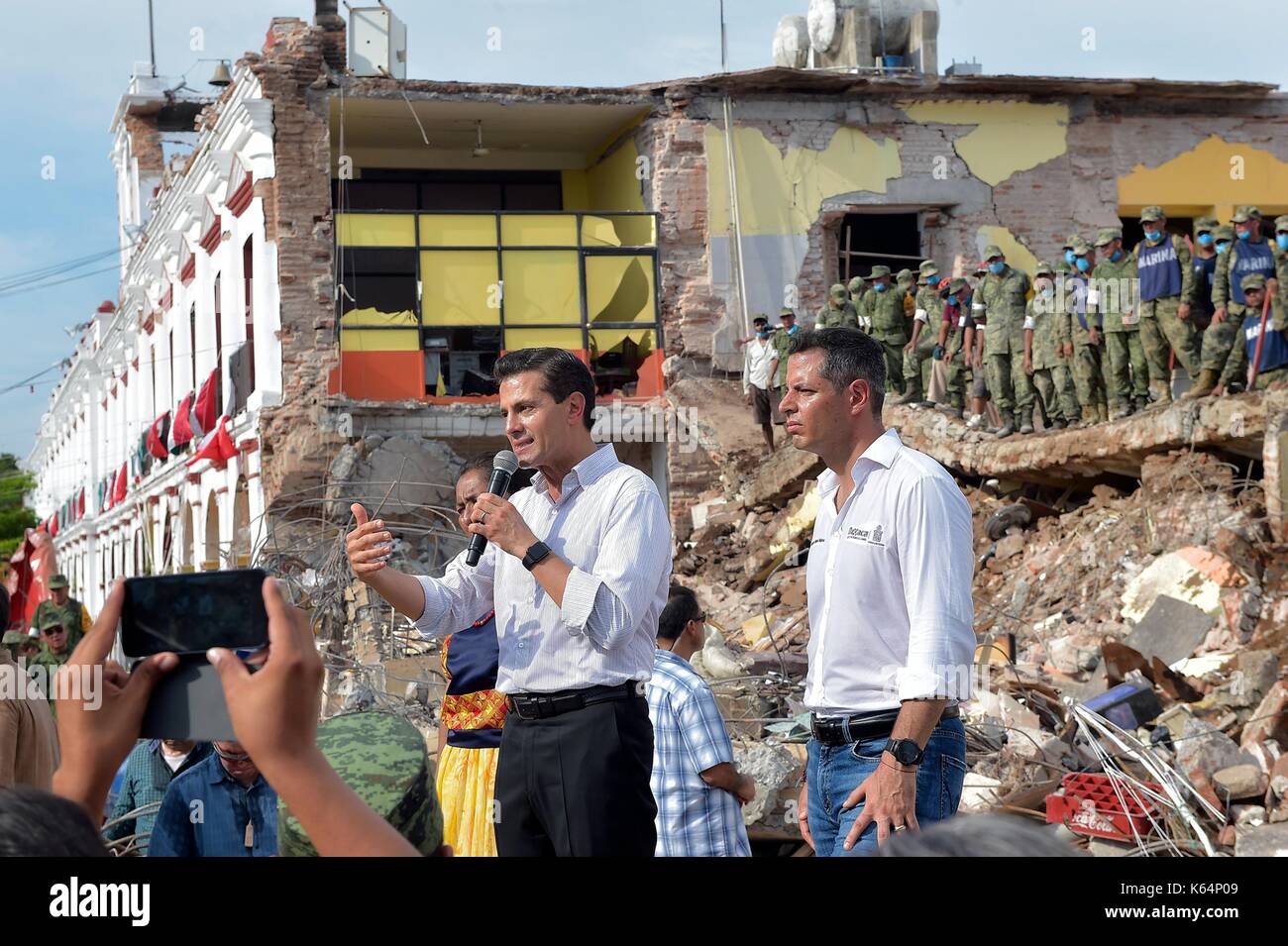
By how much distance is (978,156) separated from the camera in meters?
22.0

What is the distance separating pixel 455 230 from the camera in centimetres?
2038


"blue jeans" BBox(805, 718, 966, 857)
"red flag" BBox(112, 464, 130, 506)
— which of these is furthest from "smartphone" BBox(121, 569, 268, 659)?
"red flag" BBox(112, 464, 130, 506)

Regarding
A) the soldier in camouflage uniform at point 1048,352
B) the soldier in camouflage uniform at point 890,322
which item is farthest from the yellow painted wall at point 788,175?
the soldier in camouflage uniform at point 1048,352

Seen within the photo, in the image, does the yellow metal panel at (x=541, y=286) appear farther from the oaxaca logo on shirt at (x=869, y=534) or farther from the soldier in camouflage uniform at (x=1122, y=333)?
the oaxaca logo on shirt at (x=869, y=534)

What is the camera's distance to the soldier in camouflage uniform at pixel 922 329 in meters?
17.3

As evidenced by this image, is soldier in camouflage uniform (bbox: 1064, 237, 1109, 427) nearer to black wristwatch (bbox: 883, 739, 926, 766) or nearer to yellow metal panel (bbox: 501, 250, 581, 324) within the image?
yellow metal panel (bbox: 501, 250, 581, 324)

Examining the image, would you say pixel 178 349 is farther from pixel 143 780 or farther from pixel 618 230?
pixel 143 780

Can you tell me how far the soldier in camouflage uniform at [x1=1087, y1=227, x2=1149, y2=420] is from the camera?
1414 centimetres

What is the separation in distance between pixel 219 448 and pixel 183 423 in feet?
13.5

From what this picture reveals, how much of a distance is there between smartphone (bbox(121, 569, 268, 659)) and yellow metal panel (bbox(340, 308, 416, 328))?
1838cm

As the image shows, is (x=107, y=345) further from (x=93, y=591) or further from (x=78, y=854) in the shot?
(x=78, y=854)

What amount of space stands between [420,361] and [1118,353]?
31.4 feet

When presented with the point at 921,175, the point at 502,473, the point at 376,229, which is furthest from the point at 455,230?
the point at 502,473

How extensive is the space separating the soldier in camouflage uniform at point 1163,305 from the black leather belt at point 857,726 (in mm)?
10426
